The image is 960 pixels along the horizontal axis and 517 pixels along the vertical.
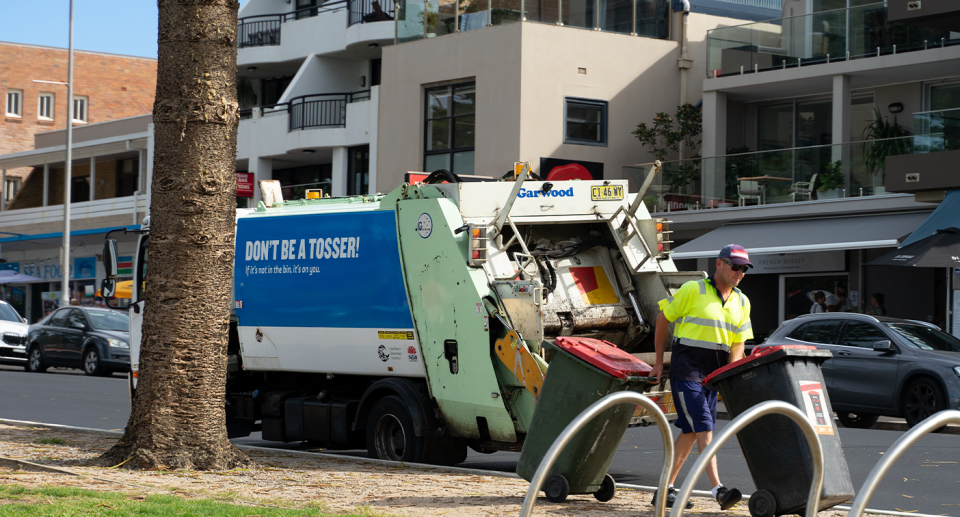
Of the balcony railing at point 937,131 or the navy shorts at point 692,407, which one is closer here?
the navy shorts at point 692,407

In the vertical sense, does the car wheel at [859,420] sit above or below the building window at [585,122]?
below

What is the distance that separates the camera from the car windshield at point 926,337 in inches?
624

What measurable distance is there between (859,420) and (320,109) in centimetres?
2170

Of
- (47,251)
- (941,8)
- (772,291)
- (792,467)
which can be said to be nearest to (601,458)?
(792,467)

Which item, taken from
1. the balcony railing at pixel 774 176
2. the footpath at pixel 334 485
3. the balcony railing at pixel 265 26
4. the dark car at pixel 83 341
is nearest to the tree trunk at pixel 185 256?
the footpath at pixel 334 485

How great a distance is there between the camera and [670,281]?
11.1 m

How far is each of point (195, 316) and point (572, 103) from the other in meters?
19.5

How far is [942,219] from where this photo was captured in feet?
67.1

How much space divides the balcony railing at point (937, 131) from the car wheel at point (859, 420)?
640 cm

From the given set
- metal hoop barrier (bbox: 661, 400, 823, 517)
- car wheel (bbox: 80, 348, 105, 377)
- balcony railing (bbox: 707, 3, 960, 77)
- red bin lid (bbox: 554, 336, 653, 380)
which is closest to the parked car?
car wheel (bbox: 80, 348, 105, 377)

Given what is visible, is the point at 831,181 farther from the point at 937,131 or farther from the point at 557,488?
the point at 557,488

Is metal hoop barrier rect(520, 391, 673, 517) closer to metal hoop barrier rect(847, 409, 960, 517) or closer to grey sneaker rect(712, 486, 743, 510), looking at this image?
grey sneaker rect(712, 486, 743, 510)

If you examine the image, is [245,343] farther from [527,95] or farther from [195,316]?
[527,95]

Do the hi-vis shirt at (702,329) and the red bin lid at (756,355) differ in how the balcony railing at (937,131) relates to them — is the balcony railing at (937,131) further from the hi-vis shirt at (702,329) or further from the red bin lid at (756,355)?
the red bin lid at (756,355)
